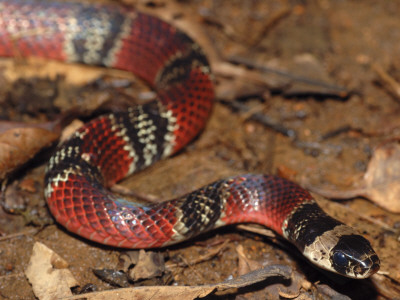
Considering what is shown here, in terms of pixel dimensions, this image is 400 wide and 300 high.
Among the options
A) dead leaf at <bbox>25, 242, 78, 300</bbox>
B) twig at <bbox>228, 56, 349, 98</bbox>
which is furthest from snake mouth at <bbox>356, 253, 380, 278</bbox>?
twig at <bbox>228, 56, 349, 98</bbox>

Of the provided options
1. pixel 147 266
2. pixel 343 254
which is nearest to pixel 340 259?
pixel 343 254

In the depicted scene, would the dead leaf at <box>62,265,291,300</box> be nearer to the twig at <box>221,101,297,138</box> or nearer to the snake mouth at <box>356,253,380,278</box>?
the snake mouth at <box>356,253,380,278</box>

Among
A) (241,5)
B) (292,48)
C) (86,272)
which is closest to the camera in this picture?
(86,272)

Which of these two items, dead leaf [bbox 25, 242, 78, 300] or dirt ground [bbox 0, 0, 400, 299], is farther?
dirt ground [bbox 0, 0, 400, 299]

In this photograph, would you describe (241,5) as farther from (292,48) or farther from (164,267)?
(164,267)

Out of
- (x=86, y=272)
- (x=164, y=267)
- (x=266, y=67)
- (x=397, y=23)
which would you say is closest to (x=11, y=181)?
(x=86, y=272)

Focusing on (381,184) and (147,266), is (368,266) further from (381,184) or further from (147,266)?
(147,266)

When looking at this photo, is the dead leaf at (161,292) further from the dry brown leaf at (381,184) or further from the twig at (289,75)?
the twig at (289,75)
